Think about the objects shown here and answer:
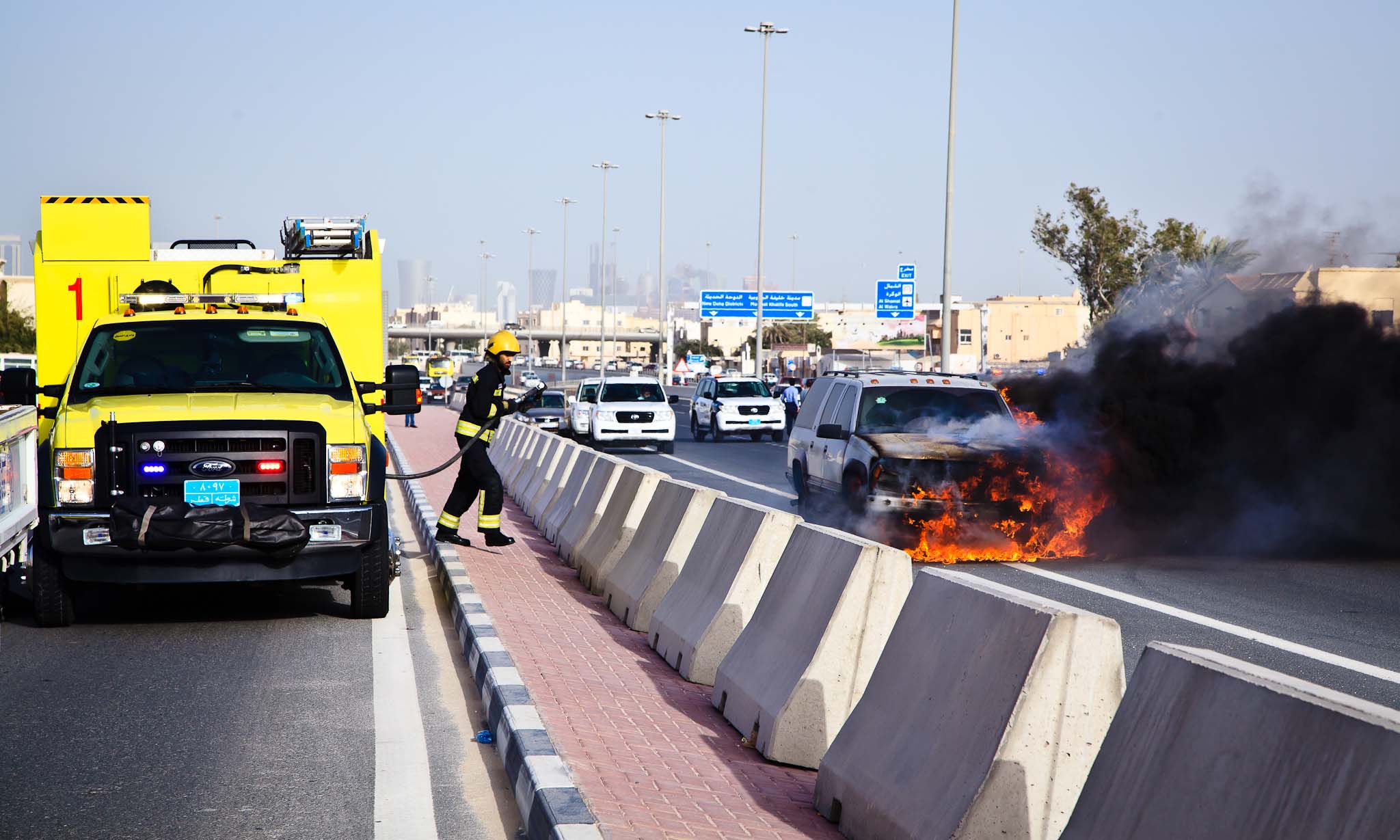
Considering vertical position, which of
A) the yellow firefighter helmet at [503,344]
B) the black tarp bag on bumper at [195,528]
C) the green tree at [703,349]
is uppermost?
the yellow firefighter helmet at [503,344]

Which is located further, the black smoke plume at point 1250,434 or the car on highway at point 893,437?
the black smoke plume at point 1250,434

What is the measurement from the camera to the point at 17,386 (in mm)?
10336

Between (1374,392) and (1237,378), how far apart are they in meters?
1.47

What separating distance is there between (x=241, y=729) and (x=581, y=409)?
110ft

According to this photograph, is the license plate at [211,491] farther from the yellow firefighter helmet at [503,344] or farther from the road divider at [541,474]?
the road divider at [541,474]

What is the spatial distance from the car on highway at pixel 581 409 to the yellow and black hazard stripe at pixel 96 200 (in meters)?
27.0

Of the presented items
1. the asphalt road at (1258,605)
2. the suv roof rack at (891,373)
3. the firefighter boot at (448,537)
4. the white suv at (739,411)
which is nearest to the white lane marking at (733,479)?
the suv roof rack at (891,373)

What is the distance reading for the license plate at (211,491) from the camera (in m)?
9.84

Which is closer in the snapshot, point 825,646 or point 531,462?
point 825,646

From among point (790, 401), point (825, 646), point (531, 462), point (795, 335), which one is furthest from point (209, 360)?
point (795, 335)

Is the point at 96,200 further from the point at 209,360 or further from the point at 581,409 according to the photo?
the point at 581,409

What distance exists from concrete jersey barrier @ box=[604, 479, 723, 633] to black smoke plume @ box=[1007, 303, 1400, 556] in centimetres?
666

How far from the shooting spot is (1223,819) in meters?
3.37

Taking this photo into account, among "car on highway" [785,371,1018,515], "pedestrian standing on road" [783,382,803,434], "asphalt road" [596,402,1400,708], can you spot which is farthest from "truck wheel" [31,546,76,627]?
"pedestrian standing on road" [783,382,803,434]
